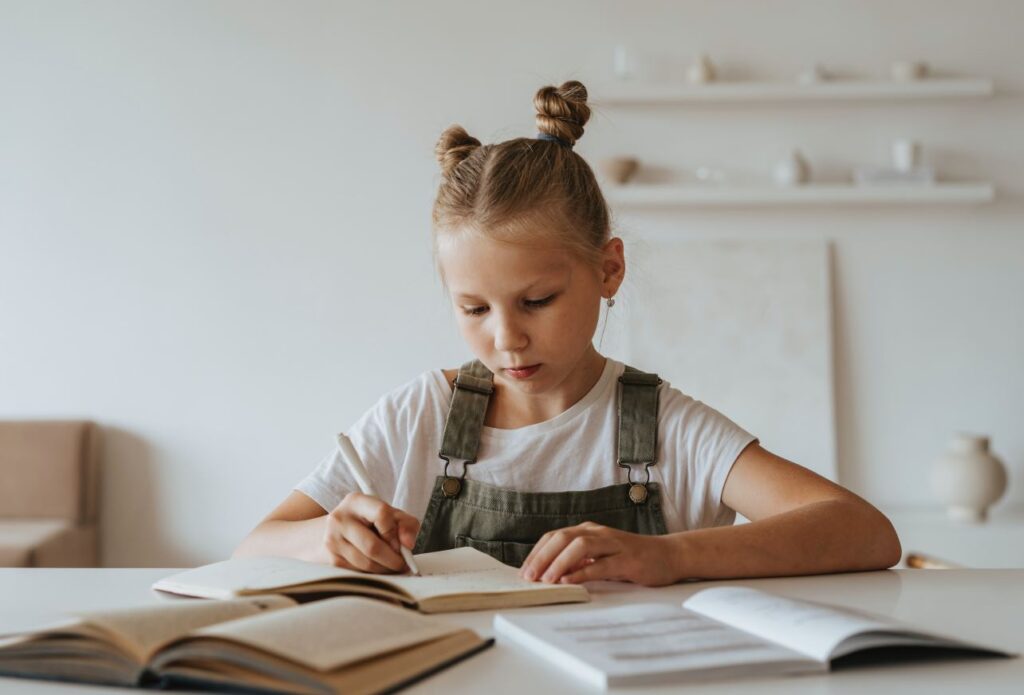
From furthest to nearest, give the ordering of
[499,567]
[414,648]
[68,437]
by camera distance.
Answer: [68,437], [499,567], [414,648]

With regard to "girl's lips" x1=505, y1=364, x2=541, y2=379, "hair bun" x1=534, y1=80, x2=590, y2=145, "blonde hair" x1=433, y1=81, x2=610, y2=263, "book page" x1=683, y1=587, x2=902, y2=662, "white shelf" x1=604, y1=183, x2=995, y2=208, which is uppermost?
"white shelf" x1=604, y1=183, x2=995, y2=208

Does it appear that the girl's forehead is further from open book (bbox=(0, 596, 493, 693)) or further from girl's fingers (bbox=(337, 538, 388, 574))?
open book (bbox=(0, 596, 493, 693))

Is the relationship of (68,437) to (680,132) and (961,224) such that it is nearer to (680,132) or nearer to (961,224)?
(680,132)

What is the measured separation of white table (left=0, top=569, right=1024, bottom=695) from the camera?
0.76 metres

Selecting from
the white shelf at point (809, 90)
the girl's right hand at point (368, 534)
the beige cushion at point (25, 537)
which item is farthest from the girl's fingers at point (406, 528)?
the white shelf at point (809, 90)

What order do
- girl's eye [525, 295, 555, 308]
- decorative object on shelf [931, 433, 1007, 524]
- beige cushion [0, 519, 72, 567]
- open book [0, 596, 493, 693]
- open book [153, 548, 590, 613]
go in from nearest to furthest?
1. open book [0, 596, 493, 693]
2. open book [153, 548, 590, 613]
3. girl's eye [525, 295, 555, 308]
4. beige cushion [0, 519, 72, 567]
5. decorative object on shelf [931, 433, 1007, 524]

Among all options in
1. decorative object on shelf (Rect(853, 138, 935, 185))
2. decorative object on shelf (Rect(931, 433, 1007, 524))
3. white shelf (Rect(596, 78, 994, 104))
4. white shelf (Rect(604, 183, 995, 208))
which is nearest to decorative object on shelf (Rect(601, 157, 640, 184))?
white shelf (Rect(604, 183, 995, 208))

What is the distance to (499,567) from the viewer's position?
119 centimetres

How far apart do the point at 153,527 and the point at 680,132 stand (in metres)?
2.12

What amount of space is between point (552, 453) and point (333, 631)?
83 cm

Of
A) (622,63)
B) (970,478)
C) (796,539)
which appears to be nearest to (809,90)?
(622,63)

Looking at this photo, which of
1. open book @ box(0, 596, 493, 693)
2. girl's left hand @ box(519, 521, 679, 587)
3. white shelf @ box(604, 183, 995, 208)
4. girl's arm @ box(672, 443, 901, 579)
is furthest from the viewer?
white shelf @ box(604, 183, 995, 208)

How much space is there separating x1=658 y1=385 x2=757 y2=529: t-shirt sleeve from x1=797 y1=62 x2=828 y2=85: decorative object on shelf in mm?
2230

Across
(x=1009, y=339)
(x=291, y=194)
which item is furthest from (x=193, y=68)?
(x=1009, y=339)
